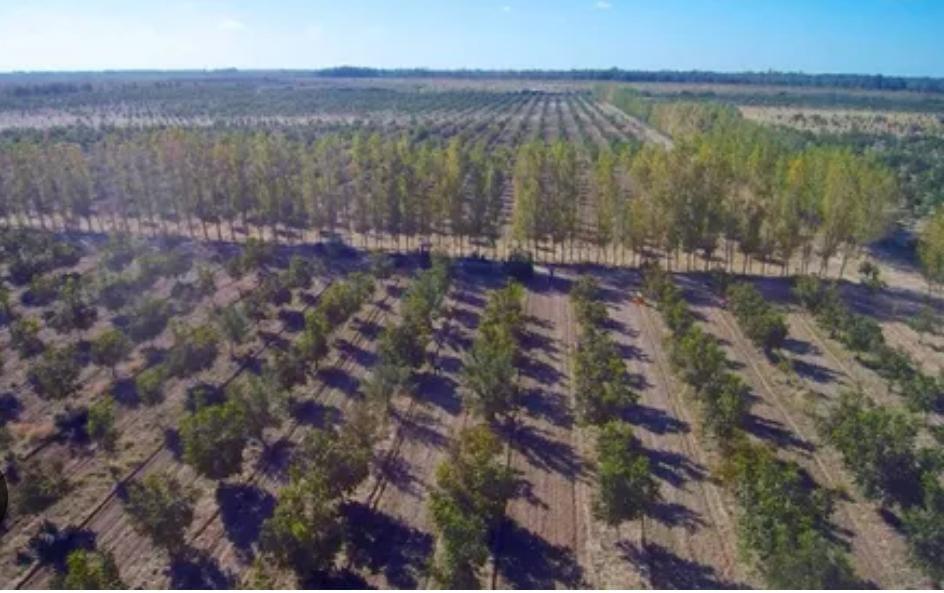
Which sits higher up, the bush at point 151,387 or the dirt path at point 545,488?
the bush at point 151,387

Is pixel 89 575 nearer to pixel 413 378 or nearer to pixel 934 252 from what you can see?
pixel 413 378

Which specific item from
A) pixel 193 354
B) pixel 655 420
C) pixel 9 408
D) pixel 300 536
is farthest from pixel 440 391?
pixel 9 408

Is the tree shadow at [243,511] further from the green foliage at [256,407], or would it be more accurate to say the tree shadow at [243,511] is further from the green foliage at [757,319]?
the green foliage at [757,319]

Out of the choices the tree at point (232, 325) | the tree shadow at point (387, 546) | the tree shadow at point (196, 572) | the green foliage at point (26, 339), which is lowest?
the tree shadow at point (196, 572)

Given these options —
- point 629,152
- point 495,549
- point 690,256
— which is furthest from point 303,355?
point 629,152

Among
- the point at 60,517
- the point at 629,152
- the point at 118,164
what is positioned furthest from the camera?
the point at 629,152

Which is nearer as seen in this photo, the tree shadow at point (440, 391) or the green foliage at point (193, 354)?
the tree shadow at point (440, 391)

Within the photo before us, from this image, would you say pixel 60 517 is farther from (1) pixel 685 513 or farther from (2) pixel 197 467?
(1) pixel 685 513

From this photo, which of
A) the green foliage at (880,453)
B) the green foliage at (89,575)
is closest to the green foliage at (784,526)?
the green foliage at (880,453)
